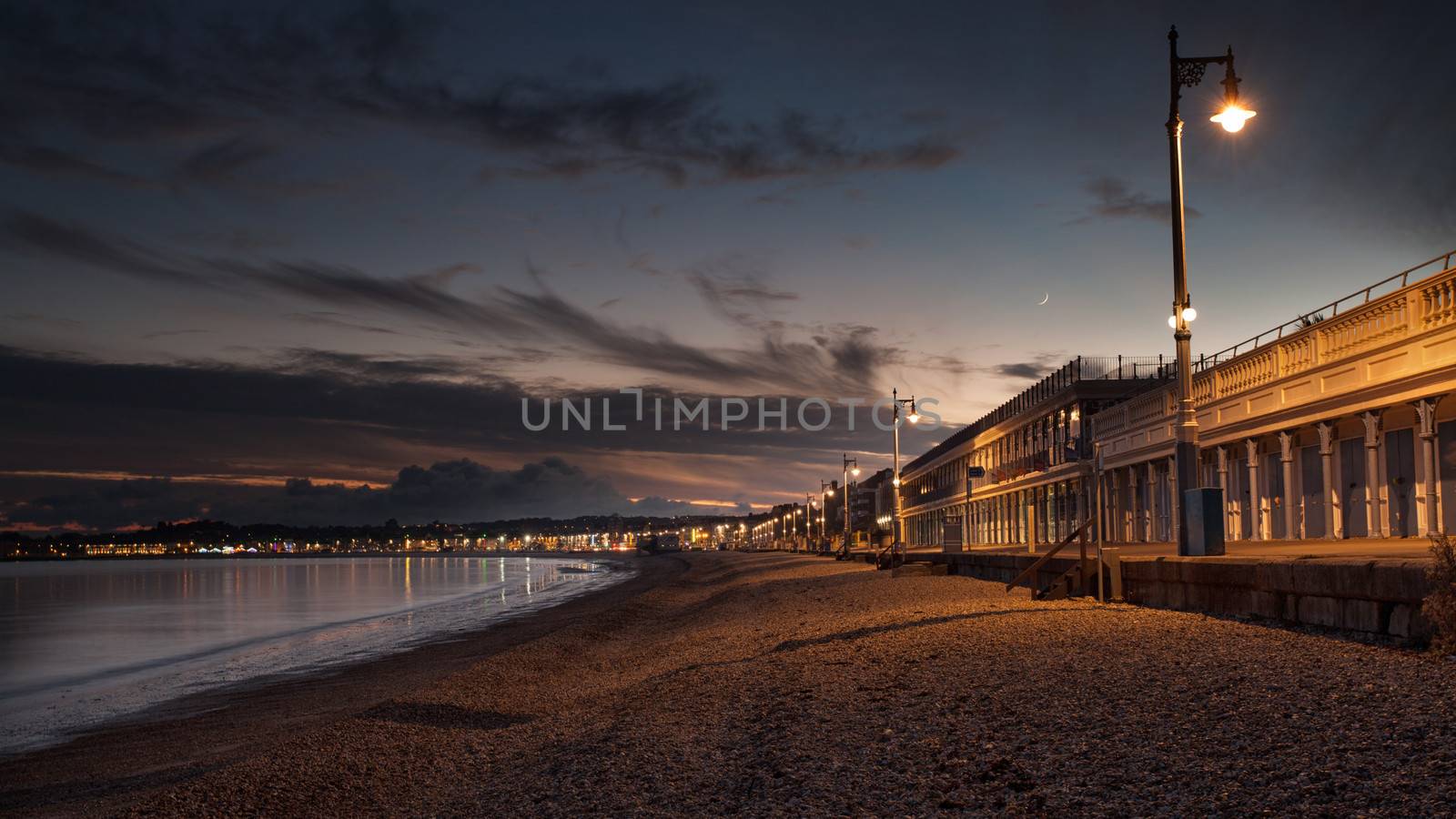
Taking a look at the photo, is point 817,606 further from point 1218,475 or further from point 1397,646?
point 1397,646

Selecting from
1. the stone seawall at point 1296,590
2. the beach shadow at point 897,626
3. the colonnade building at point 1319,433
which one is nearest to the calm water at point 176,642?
the beach shadow at point 897,626

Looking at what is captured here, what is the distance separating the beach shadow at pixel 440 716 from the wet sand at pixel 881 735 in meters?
0.08

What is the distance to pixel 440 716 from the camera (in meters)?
18.2

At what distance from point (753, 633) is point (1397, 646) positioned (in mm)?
14107

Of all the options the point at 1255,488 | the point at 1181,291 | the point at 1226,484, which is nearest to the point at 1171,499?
the point at 1226,484

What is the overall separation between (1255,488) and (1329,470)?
408 cm

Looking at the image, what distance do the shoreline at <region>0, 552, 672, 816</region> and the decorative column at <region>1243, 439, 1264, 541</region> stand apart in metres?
22.0

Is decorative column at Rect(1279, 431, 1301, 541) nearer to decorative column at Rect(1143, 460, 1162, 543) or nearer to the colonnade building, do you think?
the colonnade building

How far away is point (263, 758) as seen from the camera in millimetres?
15422

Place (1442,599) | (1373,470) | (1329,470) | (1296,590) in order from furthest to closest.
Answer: (1329,470), (1373,470), (1296,590), (1442,599)

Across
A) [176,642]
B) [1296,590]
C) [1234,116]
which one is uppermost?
[1234,116]

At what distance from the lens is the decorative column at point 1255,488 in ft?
101

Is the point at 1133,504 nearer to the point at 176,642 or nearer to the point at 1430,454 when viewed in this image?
the point at 1430,454

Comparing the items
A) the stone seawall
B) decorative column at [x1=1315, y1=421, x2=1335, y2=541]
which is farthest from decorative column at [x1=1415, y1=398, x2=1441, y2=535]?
the stone seawall
